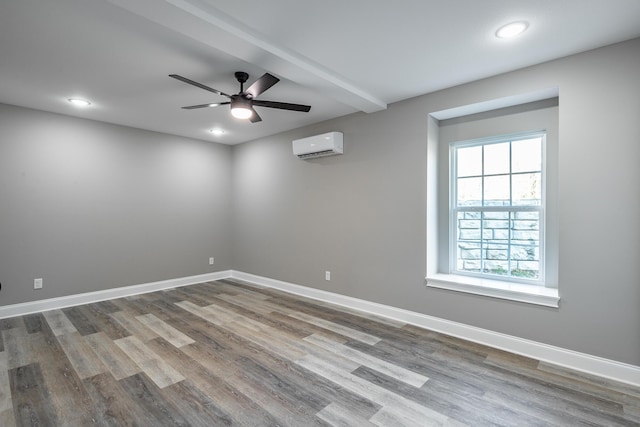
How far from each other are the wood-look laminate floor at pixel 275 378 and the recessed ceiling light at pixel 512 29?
8.51 ft

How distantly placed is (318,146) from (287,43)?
6.30 feet

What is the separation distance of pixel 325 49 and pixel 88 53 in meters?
1.97

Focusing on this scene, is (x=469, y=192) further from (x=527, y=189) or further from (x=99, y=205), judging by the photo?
(x=99, y=205)

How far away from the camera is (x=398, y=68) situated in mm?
2848

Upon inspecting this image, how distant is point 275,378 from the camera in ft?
7.95

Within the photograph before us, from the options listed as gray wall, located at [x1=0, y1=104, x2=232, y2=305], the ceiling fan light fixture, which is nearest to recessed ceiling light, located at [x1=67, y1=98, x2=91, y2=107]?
gray wall, located at [x1=0, y1=104, x2=232, y2=305]

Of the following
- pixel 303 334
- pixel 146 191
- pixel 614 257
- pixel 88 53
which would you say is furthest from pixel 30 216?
pixel 614 257

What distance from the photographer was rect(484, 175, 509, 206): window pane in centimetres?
323

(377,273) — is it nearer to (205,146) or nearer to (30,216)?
(205,146)

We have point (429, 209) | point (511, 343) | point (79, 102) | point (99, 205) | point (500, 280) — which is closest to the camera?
point (511, 343)

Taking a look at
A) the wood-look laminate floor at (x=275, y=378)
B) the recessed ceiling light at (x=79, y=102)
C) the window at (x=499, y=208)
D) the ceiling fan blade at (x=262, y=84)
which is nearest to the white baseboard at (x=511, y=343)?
the wood-look laminate floor at (x=275, y=378)

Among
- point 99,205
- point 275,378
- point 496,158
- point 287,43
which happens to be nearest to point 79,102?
point 99,205

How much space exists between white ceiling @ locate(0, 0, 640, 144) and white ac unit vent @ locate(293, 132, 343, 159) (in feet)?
2.09

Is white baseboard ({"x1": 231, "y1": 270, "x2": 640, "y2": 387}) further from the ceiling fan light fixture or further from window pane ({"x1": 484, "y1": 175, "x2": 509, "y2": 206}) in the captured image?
the ceiling fan light fixture
